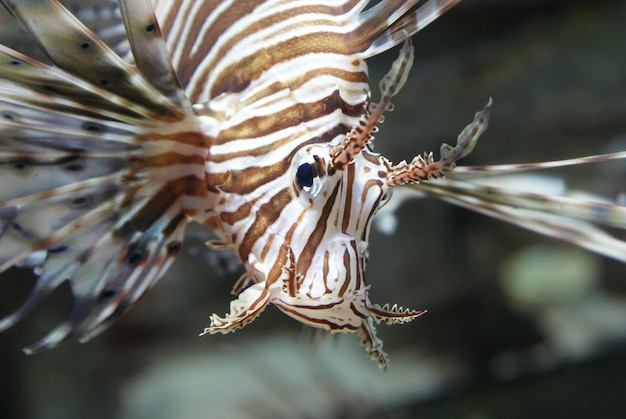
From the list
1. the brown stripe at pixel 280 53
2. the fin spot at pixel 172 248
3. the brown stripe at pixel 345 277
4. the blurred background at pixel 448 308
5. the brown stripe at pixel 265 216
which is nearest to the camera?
the brown stripe at pixel 345 277

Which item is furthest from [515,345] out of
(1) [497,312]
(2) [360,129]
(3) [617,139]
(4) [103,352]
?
(2) [360,129]

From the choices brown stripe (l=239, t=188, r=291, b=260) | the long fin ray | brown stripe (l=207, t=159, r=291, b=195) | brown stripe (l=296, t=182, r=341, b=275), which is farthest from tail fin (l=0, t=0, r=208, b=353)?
the long fin ray

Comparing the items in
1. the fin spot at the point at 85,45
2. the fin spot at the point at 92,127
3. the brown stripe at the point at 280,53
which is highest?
the fin spot at the point at 85,45

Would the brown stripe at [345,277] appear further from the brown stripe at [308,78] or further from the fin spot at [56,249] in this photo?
the fin spot at [56,249]

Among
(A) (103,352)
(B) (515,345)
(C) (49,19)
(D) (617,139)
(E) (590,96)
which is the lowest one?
(B) (515,345)

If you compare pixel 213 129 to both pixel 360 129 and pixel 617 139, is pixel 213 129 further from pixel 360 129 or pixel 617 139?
pixel 617 139

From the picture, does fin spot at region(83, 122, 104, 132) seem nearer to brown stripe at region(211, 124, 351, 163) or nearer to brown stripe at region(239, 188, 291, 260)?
brown stripe at region(211, 124, 351, 163)

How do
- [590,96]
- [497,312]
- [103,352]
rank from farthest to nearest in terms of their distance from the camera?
[590,96]
[497,312]
[103,352]

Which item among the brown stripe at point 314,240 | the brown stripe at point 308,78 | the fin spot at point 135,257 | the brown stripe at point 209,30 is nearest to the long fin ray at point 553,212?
the brown stripe at point 308,78
